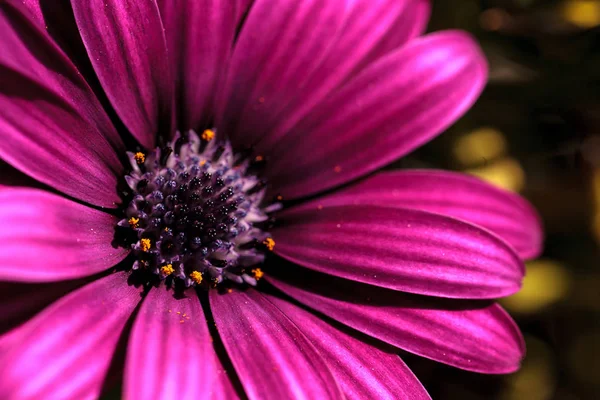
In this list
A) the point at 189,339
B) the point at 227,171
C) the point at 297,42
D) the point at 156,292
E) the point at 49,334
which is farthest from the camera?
the point at 227,171

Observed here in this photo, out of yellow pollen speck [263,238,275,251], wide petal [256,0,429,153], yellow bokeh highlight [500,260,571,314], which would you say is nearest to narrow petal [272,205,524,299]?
yellow pollen speck [263,238,275,251]

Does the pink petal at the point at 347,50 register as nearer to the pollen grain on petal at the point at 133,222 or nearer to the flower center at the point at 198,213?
the flower center at the point at 198,213

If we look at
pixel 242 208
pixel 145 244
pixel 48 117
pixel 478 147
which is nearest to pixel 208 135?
pixel 242 208

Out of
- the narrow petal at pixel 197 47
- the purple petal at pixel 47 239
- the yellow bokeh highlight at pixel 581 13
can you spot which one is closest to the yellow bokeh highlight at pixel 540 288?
the yellow bokeh highlight at pixel 581 13

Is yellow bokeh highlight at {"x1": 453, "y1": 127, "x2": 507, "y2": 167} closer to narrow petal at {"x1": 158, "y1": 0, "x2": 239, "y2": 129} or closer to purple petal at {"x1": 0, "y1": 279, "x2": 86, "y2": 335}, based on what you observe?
narrow petal at {"x1": 158, "y1": 0, "x2": 239, "y2": 129}

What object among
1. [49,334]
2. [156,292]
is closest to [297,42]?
[156,292]

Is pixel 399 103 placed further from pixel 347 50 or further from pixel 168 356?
pixel 168 356

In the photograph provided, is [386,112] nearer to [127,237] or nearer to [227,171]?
[227,171]
